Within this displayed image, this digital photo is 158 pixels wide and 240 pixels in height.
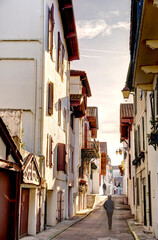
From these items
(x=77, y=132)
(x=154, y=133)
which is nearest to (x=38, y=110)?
(x=154, y=133)

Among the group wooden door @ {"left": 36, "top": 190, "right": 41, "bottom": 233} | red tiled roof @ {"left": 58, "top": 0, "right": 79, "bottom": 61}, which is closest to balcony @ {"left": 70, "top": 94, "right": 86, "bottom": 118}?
red tiled roof @ {"left": 58, "top": 0, "right": 79, "bottom": 61}

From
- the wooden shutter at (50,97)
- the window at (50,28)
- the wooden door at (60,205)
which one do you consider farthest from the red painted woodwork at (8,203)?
the wooden door at (60,205)

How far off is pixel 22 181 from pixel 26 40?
7484 millimetres

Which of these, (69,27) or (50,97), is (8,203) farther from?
(69,27)

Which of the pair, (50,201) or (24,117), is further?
(50,201)

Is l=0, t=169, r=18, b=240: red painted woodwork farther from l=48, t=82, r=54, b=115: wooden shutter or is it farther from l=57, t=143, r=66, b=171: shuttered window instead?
l=57, t=143, r=66, b=171: shuttered window

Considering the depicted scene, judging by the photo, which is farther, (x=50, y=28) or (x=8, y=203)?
(x=50, y=28)

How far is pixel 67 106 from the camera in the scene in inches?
953

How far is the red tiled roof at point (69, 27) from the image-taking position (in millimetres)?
21250

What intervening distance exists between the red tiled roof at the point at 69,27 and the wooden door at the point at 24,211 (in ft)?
35.9

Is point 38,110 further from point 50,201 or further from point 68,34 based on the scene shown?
point 68,34

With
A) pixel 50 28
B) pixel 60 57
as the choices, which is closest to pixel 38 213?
pixel 50 28

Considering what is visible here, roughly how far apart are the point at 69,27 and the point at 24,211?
1227 cm

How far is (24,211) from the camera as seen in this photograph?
14.9 meters
